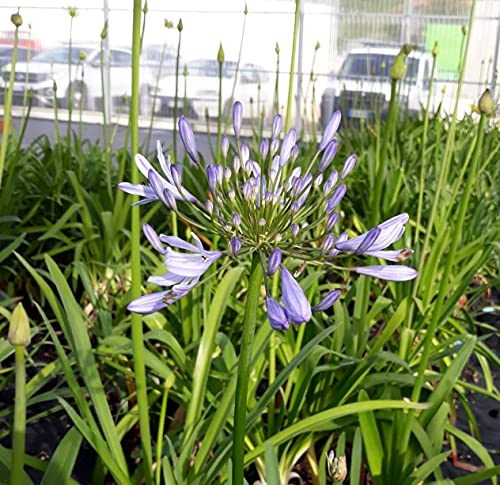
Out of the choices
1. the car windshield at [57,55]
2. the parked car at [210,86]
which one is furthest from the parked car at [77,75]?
the parked car at [210,86]

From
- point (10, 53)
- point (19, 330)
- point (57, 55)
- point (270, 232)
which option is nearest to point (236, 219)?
point (270, 232)

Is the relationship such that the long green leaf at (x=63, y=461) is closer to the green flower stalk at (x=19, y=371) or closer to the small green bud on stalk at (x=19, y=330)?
the green flower stalk at (x=19, y=371)

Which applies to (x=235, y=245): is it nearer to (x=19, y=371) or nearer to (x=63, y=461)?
(x=19, y=371)

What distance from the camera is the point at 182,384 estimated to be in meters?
1.10

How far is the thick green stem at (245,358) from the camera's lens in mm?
516

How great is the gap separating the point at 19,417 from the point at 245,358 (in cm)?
18

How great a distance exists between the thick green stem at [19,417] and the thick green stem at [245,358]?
160mm

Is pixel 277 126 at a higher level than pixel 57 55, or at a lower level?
higher

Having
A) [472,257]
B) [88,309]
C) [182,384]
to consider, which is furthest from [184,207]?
[182,384]

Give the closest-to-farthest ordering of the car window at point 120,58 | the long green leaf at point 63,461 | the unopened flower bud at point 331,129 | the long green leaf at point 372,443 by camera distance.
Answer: the unopened flower bud at point 331,129 < the long green leaf at point 63,461 < the long green leaf at point 372,443 < the car window at point 120,58

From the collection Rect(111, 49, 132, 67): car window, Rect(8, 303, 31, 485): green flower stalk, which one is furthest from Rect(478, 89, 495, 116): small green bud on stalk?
Rect(111, 49, 132, 67): car window

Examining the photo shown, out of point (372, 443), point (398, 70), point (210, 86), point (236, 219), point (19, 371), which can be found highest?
point (398, 70)

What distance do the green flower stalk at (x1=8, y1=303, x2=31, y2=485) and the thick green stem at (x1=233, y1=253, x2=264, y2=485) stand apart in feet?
0.52

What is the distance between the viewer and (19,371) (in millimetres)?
494
